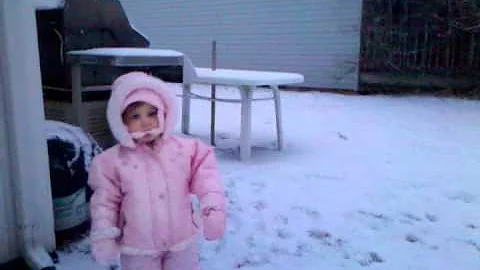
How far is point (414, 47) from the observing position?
9.63 meters

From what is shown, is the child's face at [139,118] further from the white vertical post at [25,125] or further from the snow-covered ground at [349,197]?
the snow-covered ground at [349,197]

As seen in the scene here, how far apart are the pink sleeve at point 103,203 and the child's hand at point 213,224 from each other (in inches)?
10.1

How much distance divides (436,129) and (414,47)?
4304 millimetres

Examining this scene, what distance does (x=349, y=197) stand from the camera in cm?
322

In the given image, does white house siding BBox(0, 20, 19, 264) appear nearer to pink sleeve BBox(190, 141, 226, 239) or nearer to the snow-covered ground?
the snow-covered ground

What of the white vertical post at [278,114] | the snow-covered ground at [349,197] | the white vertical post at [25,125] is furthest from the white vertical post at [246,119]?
the white vertical post at [25,125]

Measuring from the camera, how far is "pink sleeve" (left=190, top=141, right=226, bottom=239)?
1393mm

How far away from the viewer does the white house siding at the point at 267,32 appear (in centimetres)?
980

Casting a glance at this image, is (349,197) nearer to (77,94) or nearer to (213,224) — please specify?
(77,94)

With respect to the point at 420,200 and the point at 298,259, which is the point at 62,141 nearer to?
the point at 298,259

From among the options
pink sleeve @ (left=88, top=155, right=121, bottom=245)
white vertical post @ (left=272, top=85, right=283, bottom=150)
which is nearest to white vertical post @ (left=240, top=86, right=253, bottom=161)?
white vertical post @ (left=272, top=85, right=283, bottom=150)

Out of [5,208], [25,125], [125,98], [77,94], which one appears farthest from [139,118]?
[77,94]

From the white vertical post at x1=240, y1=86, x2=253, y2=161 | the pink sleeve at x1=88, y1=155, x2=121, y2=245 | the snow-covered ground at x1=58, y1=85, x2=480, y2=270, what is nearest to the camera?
the pink sleeve at x1=88, y1=155, x2=121, y2=245

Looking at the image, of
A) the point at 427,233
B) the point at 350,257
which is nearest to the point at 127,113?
the point at 350,257
